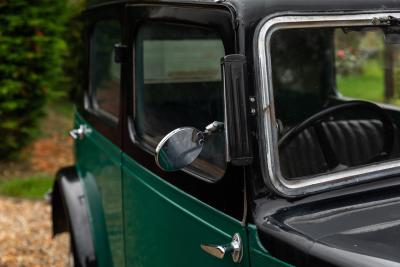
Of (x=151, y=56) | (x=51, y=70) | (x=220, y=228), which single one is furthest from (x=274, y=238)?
(x=51, y=70)

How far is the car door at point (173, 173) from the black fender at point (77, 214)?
48 centimetres

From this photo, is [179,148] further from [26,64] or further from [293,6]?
[26,64]

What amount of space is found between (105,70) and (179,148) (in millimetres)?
1546

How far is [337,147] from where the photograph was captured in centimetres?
236

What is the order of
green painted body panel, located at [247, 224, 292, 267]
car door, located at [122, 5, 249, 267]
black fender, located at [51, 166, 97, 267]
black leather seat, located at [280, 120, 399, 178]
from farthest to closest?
black fender, located at [51, 166, 97, 267] < black leather seat, located at [280, 120, 399, 178] < car door, located at [122, 5, 249, 267] < green painted body panel, located at [247, 224, 292, 267]

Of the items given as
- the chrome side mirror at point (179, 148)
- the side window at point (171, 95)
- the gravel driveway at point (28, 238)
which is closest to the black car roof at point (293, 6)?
the side window at point (171, 95)

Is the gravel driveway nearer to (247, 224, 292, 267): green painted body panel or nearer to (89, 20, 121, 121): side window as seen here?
(89, 20, 121, 121): side window

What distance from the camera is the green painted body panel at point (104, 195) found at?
2.71 meters

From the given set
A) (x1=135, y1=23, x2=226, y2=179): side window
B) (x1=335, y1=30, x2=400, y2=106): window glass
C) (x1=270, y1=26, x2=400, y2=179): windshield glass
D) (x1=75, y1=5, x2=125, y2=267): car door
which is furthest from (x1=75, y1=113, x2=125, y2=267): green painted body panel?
(x1=335, y1=30, x2=400, y2=106): window glass

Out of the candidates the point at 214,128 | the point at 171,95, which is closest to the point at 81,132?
the point at 171,95

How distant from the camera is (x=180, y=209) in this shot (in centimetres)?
208

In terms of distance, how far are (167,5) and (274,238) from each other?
95cm

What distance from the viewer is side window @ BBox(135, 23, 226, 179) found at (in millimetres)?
2068

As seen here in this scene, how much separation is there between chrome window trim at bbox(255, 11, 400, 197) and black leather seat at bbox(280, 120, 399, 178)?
0.25ft
